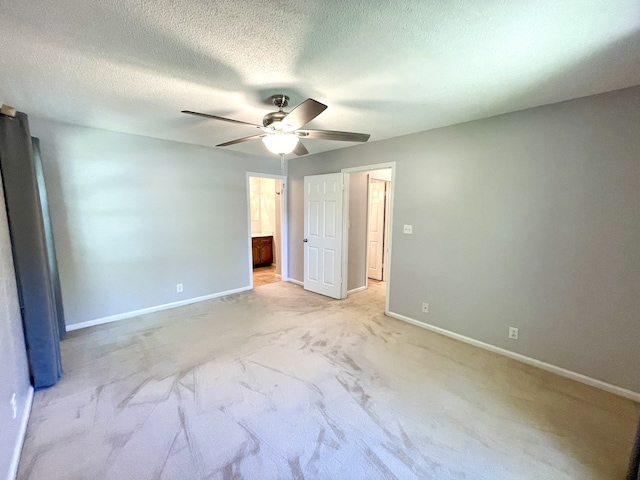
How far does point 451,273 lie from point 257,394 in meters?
2.37

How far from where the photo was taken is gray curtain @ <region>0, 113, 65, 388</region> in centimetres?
190

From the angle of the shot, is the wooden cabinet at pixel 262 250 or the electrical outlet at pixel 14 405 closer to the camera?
the electrical outlet at pixel 14 405

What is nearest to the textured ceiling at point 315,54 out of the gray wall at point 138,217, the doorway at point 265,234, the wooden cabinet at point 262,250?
the gray wall at point 138,217

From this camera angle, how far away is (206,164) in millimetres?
4035

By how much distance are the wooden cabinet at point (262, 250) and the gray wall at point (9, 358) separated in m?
4.32

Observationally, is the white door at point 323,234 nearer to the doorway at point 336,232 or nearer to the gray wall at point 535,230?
the doorway at point 336,232

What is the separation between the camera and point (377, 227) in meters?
5.60

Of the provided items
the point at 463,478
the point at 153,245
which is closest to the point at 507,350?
the point at 463,478

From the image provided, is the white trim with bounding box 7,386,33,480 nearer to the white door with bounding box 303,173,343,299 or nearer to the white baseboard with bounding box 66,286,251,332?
the white baseboard with bounding box 66,286,251,332

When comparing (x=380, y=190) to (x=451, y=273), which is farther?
(x=380, y=190)

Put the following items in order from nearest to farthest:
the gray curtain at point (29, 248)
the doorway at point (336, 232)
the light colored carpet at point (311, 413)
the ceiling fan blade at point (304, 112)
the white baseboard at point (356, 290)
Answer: the light colored carpet at point (311, 413)
the ceiling fan blade at point (304, 112)
the gray curtain at point (29, 248)
the doorway at point (336, 232)
the white baseboard at point (356, 290)

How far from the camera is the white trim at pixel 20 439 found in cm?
142

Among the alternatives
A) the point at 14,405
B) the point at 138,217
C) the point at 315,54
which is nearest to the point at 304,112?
the point at 315,54

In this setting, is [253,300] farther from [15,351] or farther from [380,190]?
[380,190]
